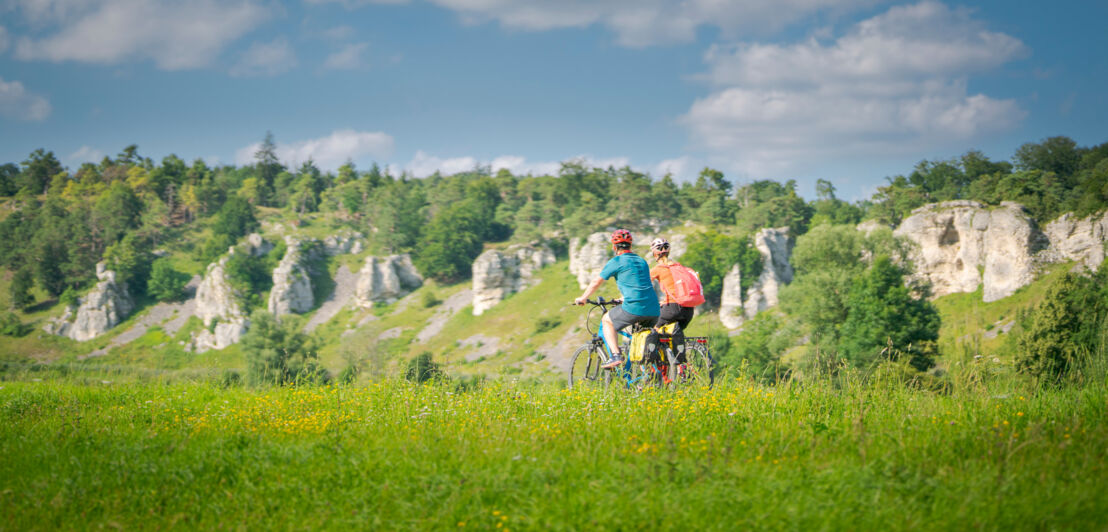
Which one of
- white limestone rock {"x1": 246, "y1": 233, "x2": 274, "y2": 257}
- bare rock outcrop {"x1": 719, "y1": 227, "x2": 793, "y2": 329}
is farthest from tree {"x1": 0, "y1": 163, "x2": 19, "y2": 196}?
bare rock outcrop {"x1": 719, "y1": 227, "x2": 793, "y2": 329}

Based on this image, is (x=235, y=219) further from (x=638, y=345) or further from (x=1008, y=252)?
(x=638, y=345)

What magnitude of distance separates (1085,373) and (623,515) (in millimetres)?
7200

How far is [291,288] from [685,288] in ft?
392

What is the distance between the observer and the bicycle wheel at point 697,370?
8094mm

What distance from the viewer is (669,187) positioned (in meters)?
133

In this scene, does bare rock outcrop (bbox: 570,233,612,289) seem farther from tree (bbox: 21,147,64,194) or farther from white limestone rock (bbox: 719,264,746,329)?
tree (bbox: 21,147,64,194)

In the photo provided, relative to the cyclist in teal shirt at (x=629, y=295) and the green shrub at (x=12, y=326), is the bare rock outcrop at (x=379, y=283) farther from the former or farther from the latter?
the cyclist in teal shirt at (x=629, y=295)

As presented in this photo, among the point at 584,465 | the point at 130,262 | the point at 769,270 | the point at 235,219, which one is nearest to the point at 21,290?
the point at 130,262

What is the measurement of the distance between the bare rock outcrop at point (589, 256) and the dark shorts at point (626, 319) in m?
99.0

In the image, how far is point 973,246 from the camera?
8531cm

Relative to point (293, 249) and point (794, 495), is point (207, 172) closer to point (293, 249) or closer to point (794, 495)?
point (293, 249)

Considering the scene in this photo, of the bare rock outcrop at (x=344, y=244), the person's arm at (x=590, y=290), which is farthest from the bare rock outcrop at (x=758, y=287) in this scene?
the person's arm at (x=590, y=290)

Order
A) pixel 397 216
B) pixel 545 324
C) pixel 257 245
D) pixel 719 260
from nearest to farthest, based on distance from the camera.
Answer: pixel 719 260
pixel 545 324
pixel 257 245
pixel 397 216

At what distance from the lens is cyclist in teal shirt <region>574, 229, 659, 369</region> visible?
28.0 feet
